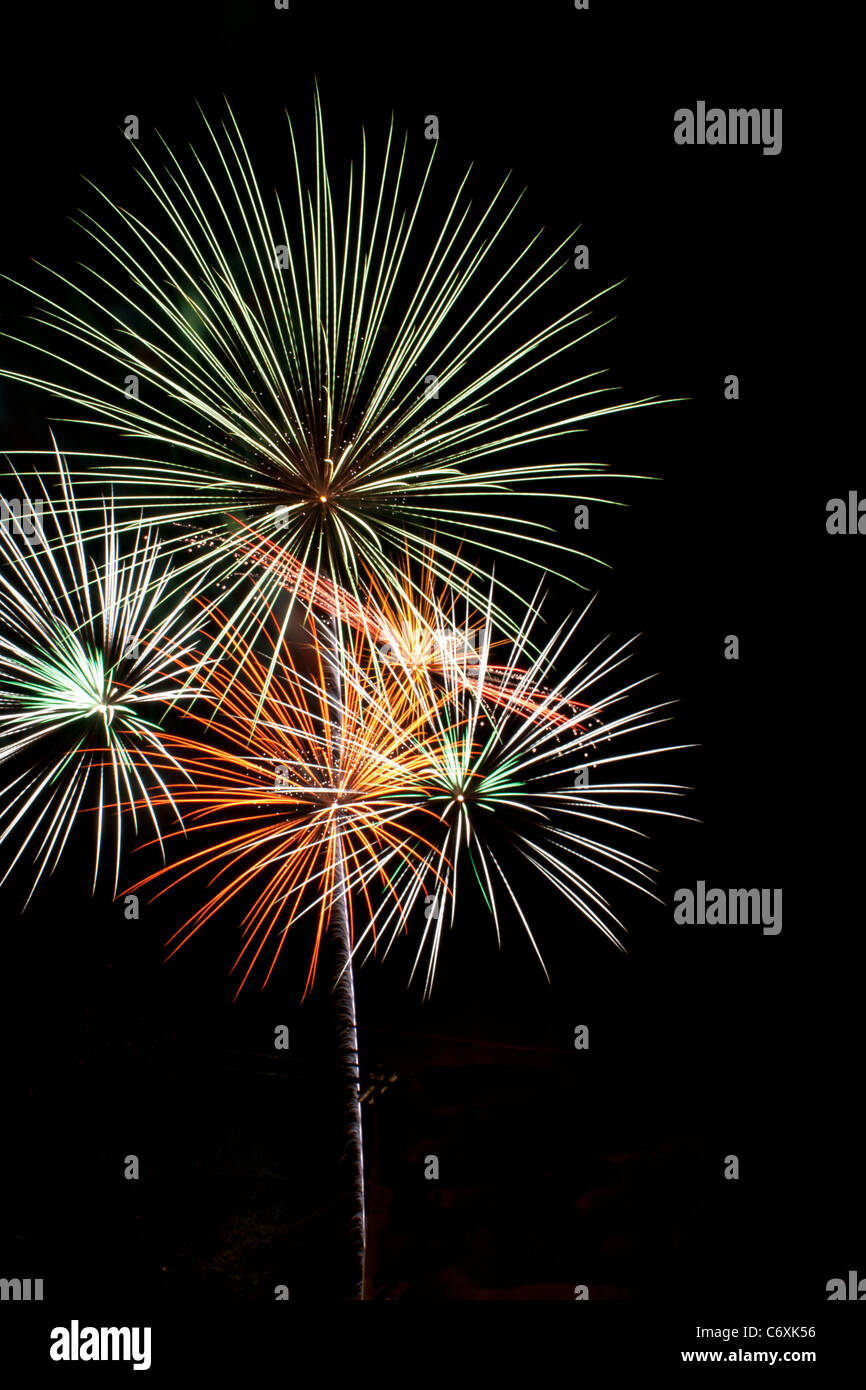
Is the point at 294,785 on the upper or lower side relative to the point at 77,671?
lower

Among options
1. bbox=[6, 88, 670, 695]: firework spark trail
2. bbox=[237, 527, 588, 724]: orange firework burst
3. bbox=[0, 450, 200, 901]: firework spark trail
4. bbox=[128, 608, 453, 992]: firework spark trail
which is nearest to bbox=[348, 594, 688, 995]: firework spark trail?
bbox=[237, 527, 588, 724]: orange firework burst

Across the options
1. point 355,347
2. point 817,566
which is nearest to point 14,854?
point 355,347

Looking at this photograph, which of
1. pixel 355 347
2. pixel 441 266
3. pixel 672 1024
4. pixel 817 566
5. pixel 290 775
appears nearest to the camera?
pixel 355 347

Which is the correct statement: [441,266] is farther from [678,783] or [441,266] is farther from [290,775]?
[678,783]

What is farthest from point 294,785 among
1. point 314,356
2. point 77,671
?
point 314,356

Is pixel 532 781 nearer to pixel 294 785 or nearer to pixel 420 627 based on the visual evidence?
pixel 420 627

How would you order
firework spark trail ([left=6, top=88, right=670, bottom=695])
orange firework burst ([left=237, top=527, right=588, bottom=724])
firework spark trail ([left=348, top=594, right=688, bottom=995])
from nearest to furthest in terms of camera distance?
1. firework spark trail ([left=6, top=88, right=670, bottom=695])
2. orange firework burst ([left=237, top=527, right=588, bottom=724])
3. firework spark trail ([left=348, top=594, right=688, bottom=995])

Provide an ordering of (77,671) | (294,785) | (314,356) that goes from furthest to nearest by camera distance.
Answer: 1. (294,785)
2. (77,671)
3. (314,356)

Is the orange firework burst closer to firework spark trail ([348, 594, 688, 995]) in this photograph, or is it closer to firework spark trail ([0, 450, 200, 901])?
firework spark trail ([348, 594, 688, 995])
